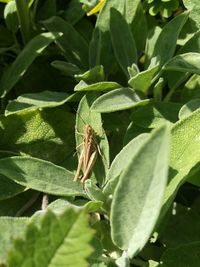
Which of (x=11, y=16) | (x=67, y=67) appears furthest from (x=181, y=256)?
(x=11, y=16)

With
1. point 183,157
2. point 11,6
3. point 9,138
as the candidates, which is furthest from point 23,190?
point 11,6

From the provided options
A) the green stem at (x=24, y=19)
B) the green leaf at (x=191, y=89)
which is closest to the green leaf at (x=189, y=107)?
the green leaf at (x=191, y=89)

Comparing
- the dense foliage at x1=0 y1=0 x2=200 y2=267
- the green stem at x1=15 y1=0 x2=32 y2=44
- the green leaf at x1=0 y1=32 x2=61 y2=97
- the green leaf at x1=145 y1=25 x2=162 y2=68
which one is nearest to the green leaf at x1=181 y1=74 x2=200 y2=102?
the dense foliage at x1=0 y1=0 x2=200 y2=267

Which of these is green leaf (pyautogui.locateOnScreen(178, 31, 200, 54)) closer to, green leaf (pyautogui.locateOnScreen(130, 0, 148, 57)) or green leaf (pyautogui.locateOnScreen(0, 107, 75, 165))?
green leaf (pyautogui.locateOnScreen(130, 0, 148, 57))

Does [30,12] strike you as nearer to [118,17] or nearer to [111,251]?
[118,17]

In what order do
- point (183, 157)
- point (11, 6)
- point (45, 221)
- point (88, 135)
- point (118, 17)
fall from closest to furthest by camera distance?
1. point (45, 221)
2. point (183, 157)
3. point (88, 135)
4. point (118, 17)
5. point (11, 6)

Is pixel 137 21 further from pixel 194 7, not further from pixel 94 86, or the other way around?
pixel 94 86

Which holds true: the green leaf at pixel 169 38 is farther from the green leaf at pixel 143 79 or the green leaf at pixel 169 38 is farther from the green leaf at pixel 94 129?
the green leaf at pixel 94 129
